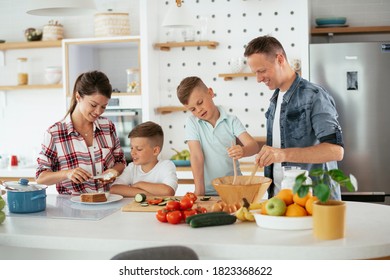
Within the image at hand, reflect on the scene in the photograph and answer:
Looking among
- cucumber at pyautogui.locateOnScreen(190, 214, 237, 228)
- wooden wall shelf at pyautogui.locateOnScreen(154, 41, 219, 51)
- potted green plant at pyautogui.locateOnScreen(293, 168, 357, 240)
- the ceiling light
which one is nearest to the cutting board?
cucumber at pyautogui.locateOnScreen(190, 214, 237, 228)

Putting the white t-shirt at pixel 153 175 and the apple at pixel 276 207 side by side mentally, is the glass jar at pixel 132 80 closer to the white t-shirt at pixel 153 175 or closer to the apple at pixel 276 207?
the white t-shirt at pixel 153 175

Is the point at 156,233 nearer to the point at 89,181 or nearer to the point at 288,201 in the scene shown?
the point at 288,201

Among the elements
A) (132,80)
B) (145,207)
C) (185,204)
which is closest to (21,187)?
(145,207)

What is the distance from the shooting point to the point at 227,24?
5.24 m

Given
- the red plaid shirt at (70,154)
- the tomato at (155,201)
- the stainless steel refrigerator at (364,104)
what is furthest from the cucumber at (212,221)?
the stainless steel refrigerator at (364,104)

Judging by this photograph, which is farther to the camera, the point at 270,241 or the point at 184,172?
the point at 184,172

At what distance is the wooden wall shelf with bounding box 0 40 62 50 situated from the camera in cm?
542

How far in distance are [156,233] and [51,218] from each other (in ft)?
1.85

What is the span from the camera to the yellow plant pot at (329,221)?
1958 mm

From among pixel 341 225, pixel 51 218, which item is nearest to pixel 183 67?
pixel 51 218

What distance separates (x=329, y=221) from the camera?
1.96 metres

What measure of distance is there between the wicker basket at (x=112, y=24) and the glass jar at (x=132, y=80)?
326mm

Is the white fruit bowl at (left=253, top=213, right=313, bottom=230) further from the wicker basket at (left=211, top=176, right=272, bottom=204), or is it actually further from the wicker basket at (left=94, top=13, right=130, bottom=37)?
the wicker basket at (left=94, top=13, right=130, bottom=37)

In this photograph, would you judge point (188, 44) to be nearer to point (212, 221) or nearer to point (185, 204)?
point (185, 204)
